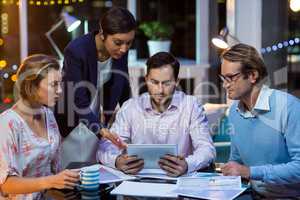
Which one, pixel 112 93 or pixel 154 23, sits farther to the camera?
pixel 154 23

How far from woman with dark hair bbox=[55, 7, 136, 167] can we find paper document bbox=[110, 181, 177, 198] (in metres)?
0.44

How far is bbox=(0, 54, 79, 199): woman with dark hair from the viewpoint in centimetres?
192

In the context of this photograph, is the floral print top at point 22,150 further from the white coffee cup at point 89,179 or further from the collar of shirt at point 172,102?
the collar of shirt at point 172,102

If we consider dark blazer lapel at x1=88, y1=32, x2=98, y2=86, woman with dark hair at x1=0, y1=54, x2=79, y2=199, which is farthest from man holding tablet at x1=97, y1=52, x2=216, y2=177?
woman with dark hair at x1=0, y1=54, x2=79, y2=199

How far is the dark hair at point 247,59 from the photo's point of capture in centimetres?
221

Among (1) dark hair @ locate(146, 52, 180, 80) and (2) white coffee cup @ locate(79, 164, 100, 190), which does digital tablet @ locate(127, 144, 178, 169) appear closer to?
(2) white coffee cup @ locate(79, 164, 100, 190)

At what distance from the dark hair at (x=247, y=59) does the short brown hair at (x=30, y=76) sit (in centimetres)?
77

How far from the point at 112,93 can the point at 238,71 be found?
87 centimetres

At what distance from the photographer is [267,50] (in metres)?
4.76

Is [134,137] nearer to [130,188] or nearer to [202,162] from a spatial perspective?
[202,162]

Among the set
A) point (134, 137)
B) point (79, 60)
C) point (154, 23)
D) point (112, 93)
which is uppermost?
point (154, 23)

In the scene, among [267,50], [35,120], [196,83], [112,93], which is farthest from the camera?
[196,83]

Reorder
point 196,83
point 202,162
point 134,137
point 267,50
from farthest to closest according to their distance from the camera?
point 196,83 < point 267,50 < point 134,137 < point 202,162

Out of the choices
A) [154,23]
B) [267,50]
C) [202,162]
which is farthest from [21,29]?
[202,162]
